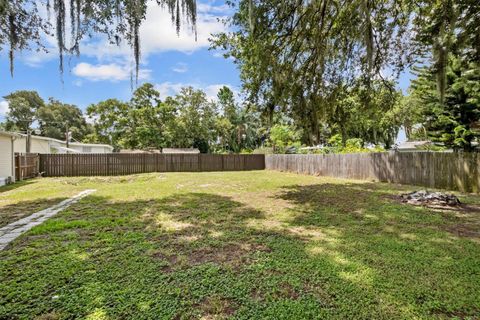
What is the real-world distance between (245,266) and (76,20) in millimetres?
3457

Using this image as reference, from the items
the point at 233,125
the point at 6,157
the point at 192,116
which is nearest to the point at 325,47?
the point at 6,157

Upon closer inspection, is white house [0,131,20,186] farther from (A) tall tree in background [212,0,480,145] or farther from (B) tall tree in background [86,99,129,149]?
(B) tall tree in background [86,99,129,149]

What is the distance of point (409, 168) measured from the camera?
323 inches

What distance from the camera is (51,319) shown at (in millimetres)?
1657

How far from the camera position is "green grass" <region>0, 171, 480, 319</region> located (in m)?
1.79

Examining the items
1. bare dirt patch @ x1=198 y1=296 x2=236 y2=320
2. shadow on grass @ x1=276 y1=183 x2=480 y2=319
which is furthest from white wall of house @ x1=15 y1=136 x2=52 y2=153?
shadow on grass @ x1=276 y1=183 x2=480 y2=319

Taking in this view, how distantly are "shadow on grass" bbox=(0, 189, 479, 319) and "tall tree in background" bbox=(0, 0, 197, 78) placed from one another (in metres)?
2.35

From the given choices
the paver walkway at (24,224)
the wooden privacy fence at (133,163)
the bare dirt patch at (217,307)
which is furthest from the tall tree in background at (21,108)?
the bare dirt patch at (217,307)

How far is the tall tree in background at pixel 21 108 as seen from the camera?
26.4 metres

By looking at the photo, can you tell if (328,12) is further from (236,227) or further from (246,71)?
(236,227)

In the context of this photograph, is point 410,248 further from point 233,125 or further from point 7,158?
point 233,125

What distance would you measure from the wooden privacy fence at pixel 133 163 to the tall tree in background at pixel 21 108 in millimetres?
18329

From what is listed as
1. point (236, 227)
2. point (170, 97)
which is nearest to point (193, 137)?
point (170, 97)

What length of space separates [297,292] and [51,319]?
68.0 inches
